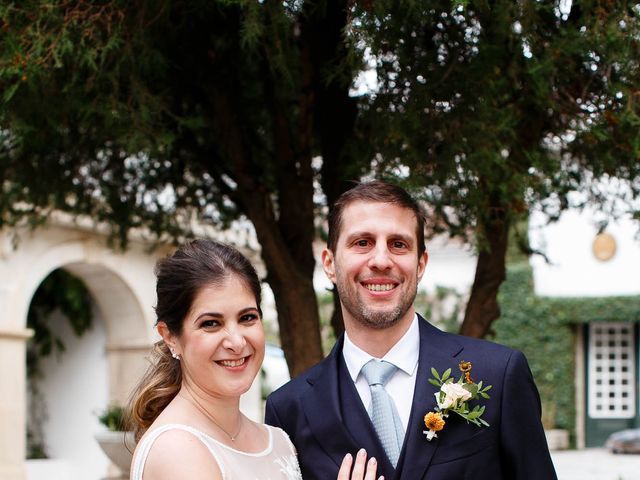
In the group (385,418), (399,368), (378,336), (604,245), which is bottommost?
(385,418)

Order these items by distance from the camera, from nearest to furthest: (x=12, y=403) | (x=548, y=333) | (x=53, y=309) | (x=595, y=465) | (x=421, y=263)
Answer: (x=421, y=263), (x=12, y=403), (x=53, y=309), (x=595, y=465), (x=548, y=333)

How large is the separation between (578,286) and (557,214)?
13.7m

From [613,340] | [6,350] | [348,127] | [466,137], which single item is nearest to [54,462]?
[6,350]

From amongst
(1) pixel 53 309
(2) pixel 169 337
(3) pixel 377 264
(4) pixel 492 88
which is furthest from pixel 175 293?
A: (1) pixel 53 309

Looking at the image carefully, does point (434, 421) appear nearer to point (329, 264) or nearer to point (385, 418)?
point (385, 418)

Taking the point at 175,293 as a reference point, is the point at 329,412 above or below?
below

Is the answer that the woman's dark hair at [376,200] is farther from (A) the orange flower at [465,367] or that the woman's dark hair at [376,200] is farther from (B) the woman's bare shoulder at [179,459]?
(B) the woman's bare shoulder at [179,459]

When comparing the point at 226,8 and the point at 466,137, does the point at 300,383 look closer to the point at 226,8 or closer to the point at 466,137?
the point at 466,137

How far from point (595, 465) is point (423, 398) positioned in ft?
44.6

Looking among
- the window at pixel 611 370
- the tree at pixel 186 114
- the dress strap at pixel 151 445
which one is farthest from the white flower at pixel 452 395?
the window at pixel 611 370

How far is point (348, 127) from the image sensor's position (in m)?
5.77

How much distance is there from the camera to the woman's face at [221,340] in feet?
9.00

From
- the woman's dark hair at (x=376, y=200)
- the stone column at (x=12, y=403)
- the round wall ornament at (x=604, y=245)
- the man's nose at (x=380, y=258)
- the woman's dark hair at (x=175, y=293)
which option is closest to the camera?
the woman's dark hair at (x=175, y=293)

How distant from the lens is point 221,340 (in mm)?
2730
